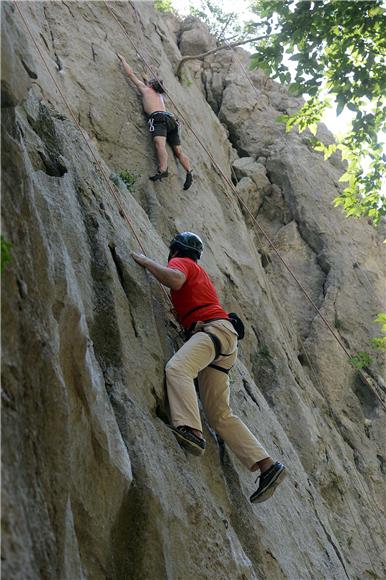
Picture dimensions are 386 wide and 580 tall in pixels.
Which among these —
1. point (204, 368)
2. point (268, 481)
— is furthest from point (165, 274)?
point (268, 481)

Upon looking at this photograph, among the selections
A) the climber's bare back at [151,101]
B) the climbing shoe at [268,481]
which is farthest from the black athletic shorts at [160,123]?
the climbing shoe at [268,481]

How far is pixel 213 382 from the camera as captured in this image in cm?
652

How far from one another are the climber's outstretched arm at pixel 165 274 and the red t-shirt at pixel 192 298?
0.11 metres

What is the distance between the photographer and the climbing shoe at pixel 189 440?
5.64 meters

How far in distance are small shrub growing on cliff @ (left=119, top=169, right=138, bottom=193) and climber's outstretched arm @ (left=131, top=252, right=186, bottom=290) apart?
10.7 feet

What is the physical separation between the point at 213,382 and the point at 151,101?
691 cm

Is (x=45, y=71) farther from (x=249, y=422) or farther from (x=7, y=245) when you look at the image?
(x=7, y=245)

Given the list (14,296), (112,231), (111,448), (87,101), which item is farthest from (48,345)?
(87,101)

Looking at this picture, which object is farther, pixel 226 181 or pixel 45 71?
pixel 226 181

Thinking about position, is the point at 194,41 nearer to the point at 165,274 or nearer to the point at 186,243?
the point at 186,243

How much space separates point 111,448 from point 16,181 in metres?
1.83

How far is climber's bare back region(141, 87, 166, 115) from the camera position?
11820mm

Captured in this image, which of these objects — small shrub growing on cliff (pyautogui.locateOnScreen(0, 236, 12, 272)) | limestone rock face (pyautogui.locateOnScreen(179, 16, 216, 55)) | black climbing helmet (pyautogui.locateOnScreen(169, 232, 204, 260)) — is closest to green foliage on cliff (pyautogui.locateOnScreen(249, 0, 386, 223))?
black climbing helmet (pyautogui.locateOnScreen(169, 232, 204, 260))

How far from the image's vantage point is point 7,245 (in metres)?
3.37
